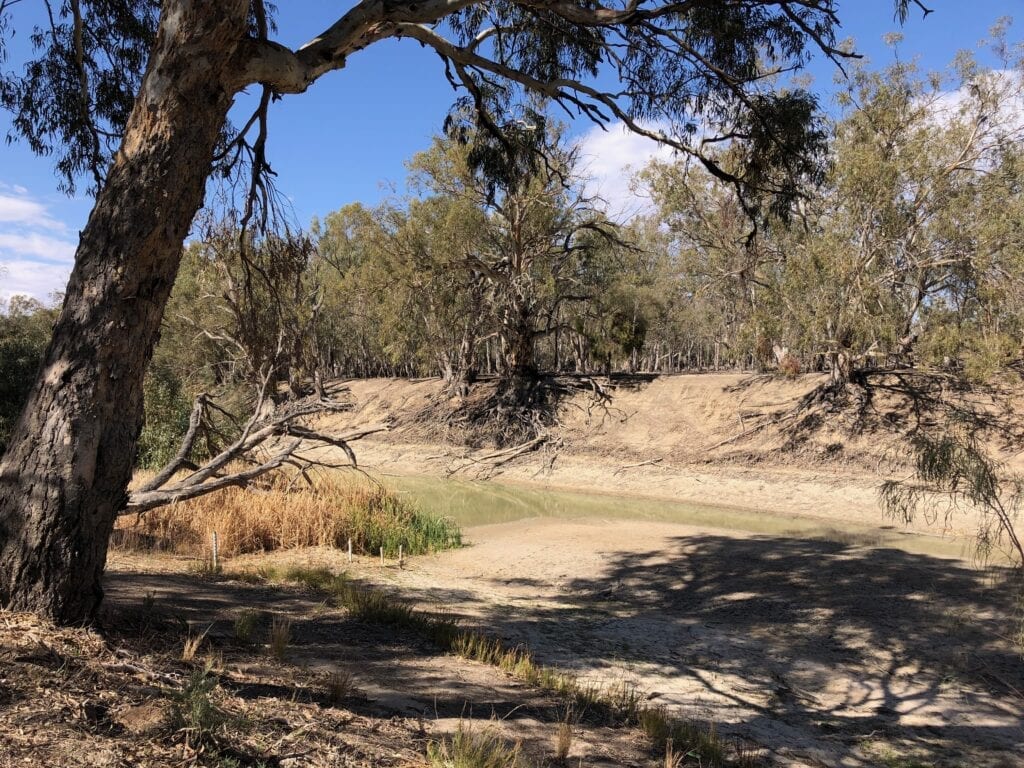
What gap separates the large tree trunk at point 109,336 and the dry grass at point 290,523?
562 centimetres

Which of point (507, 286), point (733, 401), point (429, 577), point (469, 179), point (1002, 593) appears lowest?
point (429, 577)

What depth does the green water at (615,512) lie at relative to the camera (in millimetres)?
13859

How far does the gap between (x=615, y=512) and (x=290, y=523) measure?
8.58 meters

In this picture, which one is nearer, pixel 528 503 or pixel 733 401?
pixel 528 503

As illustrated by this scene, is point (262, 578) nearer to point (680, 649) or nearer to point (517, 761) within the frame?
point (680, 649)

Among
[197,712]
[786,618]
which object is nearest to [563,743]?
[197,712]

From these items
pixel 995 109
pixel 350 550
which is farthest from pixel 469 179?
pixel 350 550

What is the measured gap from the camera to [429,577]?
9750 mm

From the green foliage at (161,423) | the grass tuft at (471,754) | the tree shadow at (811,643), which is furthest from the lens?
the green foliage at (161,423)

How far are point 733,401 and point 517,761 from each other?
21.5 m

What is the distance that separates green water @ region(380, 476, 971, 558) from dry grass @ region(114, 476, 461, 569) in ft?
7.39

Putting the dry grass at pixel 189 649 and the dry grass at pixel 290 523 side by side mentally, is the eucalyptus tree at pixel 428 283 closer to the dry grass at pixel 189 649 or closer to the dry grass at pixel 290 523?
the dry grass at pixel 290 523

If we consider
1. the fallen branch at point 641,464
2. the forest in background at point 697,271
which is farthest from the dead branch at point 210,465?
the fallen branch at point 641,464

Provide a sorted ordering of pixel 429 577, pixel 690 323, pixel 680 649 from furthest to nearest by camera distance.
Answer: pixel 690 323 → pixel 429 577 → pixel 680 649
